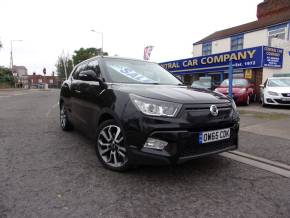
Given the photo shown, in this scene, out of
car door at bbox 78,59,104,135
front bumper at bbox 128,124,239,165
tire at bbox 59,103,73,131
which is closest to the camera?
front bumper at bbox 128,124,239,165

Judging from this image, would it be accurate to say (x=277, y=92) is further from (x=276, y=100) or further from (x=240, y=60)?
(x=240, y=60)

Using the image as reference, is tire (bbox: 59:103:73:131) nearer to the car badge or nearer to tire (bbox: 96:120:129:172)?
tire (bbox: 96:120:129:172)

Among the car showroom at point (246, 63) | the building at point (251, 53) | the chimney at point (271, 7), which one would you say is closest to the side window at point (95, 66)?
the car showroom at point (246, 63)

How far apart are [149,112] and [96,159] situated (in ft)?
4.88

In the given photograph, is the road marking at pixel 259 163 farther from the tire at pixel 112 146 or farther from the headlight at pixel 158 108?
the tire at pixel 112 146

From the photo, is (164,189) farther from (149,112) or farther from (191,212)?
(149,112)

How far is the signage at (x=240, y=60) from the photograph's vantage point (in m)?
14.9

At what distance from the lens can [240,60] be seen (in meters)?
16.2

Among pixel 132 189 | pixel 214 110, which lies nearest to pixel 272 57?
pixel 214 110

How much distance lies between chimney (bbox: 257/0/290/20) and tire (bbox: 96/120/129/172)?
30530mm

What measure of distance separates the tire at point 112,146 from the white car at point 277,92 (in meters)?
10.0

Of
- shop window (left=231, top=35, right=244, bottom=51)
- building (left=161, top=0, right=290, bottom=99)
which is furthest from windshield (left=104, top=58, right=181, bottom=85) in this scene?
shop window (left=231, top=35, right=244, bottom=51)

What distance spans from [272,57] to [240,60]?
182 centimetres

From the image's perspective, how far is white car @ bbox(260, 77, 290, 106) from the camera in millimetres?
11117
